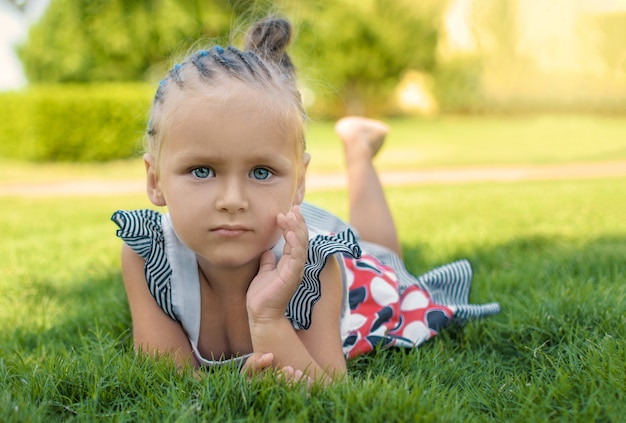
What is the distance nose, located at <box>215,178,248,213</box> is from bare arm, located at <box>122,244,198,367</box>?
477 mm

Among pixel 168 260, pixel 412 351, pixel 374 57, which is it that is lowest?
pixel 412 351

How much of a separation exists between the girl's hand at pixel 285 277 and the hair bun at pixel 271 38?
0.76m

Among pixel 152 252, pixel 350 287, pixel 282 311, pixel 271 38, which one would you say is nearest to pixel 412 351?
pixel 350 287

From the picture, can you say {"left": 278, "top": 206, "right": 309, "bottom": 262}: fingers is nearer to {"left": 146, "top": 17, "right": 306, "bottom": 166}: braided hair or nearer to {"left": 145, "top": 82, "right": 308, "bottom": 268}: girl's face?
{"left": 145, "top": 82, "right": 308, "bottom": 268}: girl's face

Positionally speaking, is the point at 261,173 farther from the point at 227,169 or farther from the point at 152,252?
the point at 152,252

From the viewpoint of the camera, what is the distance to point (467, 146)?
19.1 metres

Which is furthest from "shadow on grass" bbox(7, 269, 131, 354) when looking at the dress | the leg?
the leg

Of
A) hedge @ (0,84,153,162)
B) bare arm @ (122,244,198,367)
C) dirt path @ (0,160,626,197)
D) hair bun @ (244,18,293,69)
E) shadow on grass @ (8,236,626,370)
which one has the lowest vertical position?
shadow on grass @ (8,236,626,370)

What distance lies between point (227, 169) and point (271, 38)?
80cm

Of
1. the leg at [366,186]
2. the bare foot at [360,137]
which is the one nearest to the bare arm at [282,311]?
the leg at [366,186]

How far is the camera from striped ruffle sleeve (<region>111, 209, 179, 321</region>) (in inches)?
72.9

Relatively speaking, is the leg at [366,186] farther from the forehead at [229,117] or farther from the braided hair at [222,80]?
the forehead at [229,117]

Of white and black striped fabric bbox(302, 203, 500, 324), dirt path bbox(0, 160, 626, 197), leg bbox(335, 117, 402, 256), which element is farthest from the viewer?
dirt path bbox(0, 160, 626, 197)

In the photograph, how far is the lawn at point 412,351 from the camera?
4.65ft
